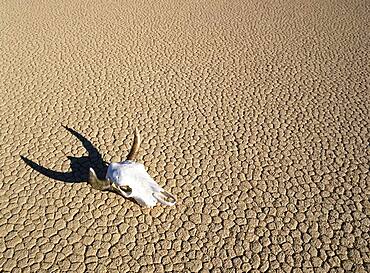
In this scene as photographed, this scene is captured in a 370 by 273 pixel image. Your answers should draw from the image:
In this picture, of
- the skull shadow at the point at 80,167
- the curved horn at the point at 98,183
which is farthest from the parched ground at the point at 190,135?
the curved horn at the point at 98,183

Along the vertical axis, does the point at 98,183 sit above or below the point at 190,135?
above

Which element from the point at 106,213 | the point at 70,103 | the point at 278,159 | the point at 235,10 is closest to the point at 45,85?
the point at 70,103

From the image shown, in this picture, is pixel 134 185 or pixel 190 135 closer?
pixel 134 185

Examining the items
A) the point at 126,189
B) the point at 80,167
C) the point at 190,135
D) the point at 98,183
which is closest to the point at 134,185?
the point at 126,189

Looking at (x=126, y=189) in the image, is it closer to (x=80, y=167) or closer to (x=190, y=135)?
(x=80, y=167)

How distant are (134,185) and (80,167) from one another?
2.97 feet

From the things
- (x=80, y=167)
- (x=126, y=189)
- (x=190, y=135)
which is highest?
(x=126, y=189)

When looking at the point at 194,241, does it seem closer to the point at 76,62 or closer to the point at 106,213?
the point at 106,213

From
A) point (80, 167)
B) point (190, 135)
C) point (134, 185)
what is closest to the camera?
point (134, 185)

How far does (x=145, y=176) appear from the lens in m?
3.92

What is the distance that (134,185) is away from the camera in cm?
387

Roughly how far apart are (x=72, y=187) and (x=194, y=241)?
4.83 ft

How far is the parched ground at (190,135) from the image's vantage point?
3.65 meters

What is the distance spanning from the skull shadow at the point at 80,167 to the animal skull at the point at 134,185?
1.40ft
